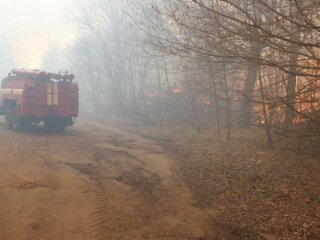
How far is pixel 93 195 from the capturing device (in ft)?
27.9

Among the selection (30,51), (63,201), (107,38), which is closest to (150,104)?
(107,38)

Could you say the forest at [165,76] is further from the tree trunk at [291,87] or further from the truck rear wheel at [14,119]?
the truck rear wheel at [14,119]

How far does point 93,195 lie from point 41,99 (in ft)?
30.9

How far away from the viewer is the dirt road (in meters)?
6.62

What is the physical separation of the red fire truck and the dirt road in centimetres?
278

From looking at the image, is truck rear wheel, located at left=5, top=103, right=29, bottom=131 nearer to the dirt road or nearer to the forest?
the dirt road

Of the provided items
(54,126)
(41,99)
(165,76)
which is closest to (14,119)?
(54,126)

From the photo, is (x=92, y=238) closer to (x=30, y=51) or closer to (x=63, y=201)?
(x=63, y=201)

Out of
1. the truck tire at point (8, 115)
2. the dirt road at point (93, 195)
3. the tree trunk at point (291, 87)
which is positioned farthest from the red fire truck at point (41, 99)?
the tree trunk at point (291, 87)

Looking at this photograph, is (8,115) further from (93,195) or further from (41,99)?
(93,195)

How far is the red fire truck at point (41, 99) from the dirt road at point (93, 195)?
109 inches

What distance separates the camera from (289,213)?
7.49 meters

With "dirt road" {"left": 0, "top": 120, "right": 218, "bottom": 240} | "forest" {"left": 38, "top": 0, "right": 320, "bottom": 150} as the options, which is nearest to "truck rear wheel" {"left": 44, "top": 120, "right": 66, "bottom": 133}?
"dirt road" {"left": 0, "top": 120, "right": 218, "bottom": 240}

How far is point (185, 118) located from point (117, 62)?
1146 centimetres
